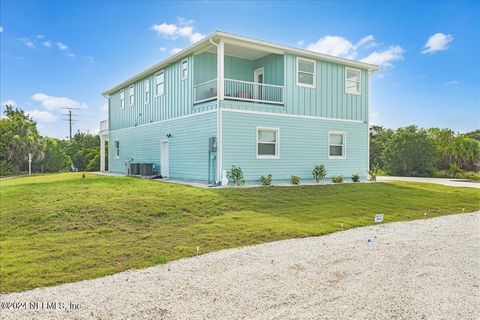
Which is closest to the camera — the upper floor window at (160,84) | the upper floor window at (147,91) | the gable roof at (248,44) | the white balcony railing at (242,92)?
the gable roof at (248,44)

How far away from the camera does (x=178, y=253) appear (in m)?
5.85

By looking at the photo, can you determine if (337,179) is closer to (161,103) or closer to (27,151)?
(161,103)

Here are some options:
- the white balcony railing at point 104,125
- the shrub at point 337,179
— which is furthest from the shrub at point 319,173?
the white balcony railing at point 104,125

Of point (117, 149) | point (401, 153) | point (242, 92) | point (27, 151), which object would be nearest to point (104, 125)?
point (117, 149)

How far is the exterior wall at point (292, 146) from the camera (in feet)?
45.4

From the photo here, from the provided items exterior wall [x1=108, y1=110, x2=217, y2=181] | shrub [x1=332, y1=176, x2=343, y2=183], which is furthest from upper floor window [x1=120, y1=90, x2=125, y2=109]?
shrub [x1=332, y1=176, x2=343, y2=183]

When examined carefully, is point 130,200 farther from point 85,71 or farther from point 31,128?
point 31,128

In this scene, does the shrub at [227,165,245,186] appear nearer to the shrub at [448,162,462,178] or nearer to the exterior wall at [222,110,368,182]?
the exterior wall at [222,110,368,182]

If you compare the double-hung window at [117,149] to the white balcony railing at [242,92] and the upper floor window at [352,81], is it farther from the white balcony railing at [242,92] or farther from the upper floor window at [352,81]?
the upper floor window at [352,81]

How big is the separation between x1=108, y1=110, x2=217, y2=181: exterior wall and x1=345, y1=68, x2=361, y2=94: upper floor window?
7.47 m

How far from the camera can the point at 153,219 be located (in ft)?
27.6

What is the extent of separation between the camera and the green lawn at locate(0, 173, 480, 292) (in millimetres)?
5496

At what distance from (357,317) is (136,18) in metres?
15.5

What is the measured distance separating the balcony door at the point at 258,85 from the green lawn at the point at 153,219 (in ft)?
14.9
